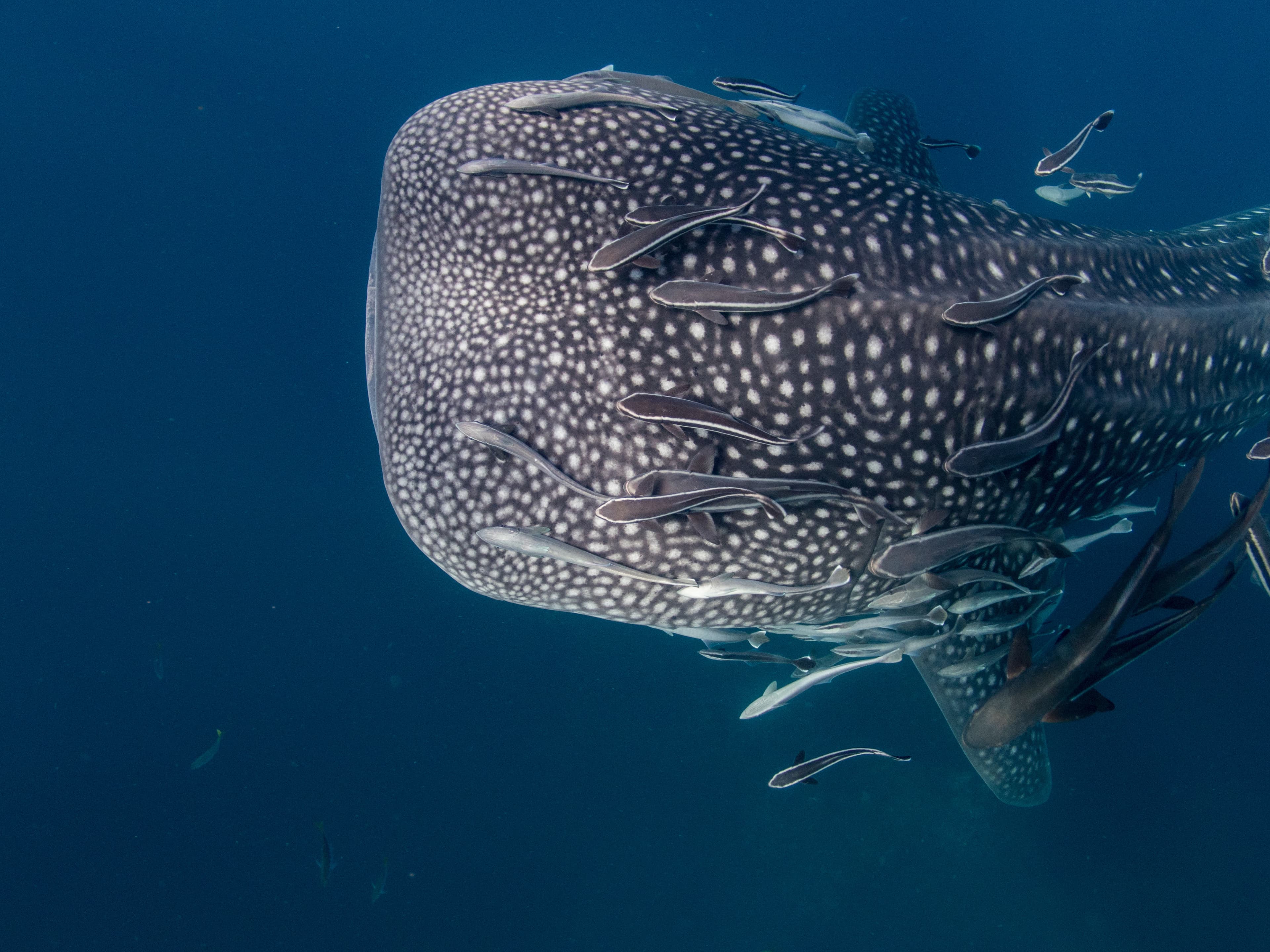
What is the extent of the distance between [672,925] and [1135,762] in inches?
253

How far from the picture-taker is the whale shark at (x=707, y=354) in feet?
8.79

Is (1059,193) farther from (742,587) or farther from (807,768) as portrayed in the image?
(807,768)

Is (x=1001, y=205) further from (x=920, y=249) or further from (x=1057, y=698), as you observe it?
(x=1057, y=698)

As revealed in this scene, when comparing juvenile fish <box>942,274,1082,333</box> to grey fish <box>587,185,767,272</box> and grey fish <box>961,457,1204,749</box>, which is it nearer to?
grey fish <box>587,185,767,272</box>

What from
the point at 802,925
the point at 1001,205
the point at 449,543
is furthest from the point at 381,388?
the point at 802,925

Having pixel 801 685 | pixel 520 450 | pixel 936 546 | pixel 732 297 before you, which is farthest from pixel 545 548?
pixel 936 546

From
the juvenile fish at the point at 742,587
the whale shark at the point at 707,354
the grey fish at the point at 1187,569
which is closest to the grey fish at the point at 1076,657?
the grey fish at the point at 1187,569

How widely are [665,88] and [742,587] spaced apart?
9.35 feet

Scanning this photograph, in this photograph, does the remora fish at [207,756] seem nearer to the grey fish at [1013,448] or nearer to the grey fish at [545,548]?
the grey fish at [545,548]

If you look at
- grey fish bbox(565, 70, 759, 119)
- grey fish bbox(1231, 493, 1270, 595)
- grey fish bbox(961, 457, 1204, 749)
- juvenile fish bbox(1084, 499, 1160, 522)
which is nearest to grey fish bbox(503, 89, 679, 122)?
grey fish bbox(565, 70, 759, 119)

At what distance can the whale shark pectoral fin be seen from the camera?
4.43 metres

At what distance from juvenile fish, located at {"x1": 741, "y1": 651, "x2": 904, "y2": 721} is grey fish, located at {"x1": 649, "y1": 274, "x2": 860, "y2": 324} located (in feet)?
5.66

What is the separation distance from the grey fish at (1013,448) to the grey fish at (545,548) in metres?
1.32

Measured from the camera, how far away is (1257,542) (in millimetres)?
3385
